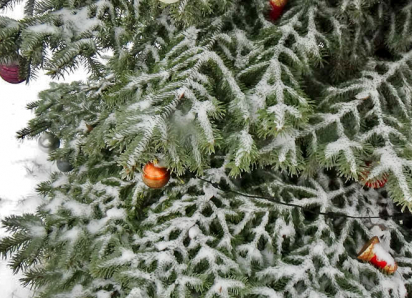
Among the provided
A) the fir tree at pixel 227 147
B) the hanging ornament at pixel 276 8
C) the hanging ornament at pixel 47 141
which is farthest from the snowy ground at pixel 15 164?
the hanging ornament at pixel 276 8

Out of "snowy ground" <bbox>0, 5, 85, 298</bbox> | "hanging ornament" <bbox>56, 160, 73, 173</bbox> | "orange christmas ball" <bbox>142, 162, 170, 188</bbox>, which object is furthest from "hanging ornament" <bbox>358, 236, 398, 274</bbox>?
"snowy ground" <bbox>0, 5, 85, 298</bbox>

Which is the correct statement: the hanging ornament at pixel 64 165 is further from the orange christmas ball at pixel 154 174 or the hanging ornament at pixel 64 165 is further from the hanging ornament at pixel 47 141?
the orange christmas ball at pixel 154 174

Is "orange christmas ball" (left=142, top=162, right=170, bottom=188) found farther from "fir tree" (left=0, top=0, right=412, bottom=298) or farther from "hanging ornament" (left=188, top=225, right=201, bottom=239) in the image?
"hanging ornament" (left=188, top=225, right=201, bottom=239)

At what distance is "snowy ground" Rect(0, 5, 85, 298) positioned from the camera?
2.98m

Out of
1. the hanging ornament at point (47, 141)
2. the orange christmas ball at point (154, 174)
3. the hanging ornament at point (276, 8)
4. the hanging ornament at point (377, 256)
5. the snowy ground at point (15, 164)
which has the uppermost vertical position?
the hanging ornament at point (276, 8)

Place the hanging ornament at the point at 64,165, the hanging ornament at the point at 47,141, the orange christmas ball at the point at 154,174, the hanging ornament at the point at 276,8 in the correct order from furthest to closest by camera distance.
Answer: the hanging ornament at the point at 47,141, the hanging ornament at the point at 64,165, the hanging ornament at the point at 276,8, the orange christmas ball at the point at 154,174

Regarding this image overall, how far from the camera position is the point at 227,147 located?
920 mm

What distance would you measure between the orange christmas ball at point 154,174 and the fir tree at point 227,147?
0.10 metres

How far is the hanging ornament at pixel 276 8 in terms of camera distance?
41.9 inches

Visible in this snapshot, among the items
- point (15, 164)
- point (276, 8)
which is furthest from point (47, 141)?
point (15, 164)

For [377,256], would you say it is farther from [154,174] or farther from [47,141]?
[47,141]

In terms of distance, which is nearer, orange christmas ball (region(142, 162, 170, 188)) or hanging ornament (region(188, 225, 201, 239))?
orange christmas ball (region(142, 162, 170, 188))

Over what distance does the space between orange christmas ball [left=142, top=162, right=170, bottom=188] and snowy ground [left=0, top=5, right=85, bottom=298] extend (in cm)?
249

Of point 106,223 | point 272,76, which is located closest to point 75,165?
point 106,223
